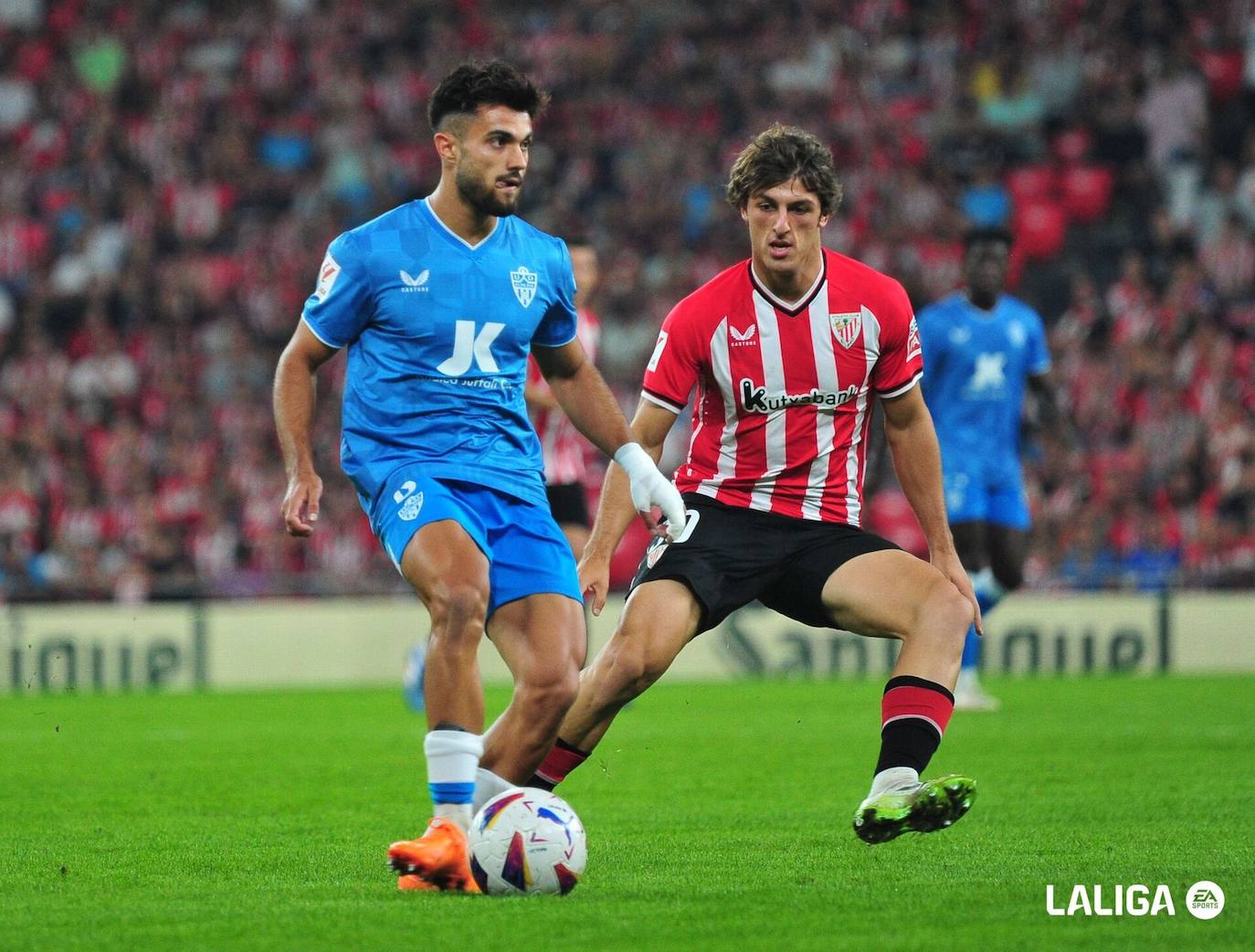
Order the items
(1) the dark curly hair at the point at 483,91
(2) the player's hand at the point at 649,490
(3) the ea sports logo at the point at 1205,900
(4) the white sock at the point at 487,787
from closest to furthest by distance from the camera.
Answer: (3) the ea sports logo at the point at 1205,900 < (4) the white sock at the point at 487,787 < (1) the dark curly hair at the point at 483,91 < (2) the player's hand at the point at 649,490

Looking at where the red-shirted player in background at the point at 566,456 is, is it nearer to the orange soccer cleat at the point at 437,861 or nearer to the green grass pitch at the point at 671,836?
the green grass pitch at the point at 671,836

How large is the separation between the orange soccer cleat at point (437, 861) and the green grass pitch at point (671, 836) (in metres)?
0.12

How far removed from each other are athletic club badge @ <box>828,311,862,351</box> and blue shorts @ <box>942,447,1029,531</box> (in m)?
5.40

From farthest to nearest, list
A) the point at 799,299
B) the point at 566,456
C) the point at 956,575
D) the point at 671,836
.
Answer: the point at 566,456 < the point at 671,836 < the point at 799,299 < the point at 956,575

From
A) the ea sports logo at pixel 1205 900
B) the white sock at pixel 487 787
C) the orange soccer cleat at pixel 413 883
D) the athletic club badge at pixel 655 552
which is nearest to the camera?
the ea sports logo at pixel 1205 900

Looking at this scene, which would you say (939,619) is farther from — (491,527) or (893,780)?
(491,527)

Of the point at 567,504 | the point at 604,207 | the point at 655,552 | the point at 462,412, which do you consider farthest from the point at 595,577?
the point at 604,207

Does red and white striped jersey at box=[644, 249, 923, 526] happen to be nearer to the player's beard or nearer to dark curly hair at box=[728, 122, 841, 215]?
dark curly hair at box=[728, 122, 841, 215]

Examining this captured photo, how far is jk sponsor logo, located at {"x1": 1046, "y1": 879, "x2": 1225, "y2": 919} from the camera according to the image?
4.69 metres

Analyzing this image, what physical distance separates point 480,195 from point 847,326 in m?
1.27

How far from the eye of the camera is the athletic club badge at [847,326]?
6.14 m

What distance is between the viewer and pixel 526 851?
5.12 m

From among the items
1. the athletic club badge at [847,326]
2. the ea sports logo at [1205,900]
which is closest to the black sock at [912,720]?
the ea sports logo at [1205,900]

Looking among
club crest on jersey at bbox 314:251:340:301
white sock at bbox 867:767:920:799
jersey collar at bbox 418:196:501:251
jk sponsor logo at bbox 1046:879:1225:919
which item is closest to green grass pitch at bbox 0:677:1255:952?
jk sponsor logo at bbox 1046:879:1225:919
